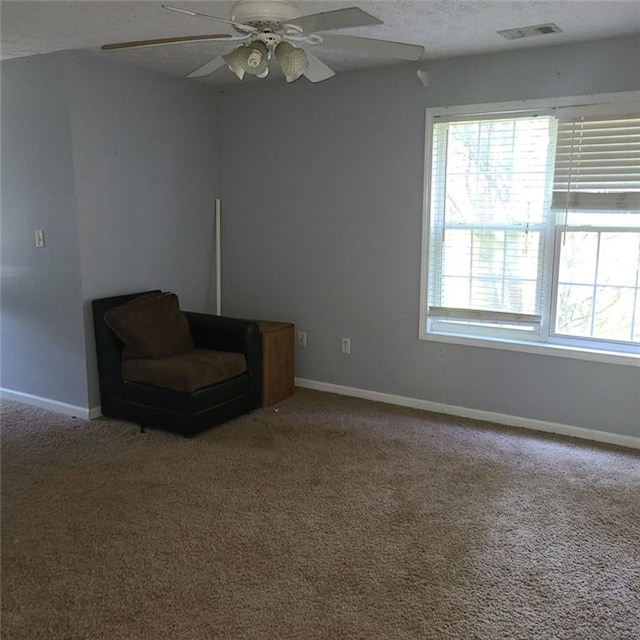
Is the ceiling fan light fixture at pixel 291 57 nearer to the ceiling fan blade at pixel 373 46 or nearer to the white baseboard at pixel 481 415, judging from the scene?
the ceiling fan blade at pixel 373 46

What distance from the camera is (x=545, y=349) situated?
373 centimetres

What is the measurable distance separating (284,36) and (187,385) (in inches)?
81.4

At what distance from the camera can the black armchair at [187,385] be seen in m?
3.64

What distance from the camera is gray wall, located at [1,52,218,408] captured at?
12.5 ft

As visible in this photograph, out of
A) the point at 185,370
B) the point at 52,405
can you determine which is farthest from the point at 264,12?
the point at 52,405

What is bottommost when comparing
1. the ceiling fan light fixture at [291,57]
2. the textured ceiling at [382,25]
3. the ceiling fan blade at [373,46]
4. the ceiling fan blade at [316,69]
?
the ceiling fan light fixture at [291,57]

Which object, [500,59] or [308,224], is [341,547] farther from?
[500,59]

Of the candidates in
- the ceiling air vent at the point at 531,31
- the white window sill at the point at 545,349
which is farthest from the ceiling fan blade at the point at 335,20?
the white window sill at the point at 545,349

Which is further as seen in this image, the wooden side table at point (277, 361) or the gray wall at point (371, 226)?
the wooden side table at point (277, 361)

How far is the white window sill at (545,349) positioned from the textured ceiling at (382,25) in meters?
1.74

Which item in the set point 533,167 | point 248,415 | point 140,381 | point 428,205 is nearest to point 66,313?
point 140,381

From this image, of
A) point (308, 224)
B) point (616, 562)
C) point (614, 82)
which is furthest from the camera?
point (308, 224)

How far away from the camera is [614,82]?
3.37 metres

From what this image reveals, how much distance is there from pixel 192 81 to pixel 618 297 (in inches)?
130
